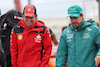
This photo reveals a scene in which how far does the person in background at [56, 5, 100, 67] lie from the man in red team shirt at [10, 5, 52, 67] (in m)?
0.55

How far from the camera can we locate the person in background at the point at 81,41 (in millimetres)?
3264

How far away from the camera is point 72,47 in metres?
3.39

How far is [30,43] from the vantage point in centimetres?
374

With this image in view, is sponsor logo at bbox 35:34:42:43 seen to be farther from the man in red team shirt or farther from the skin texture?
the skin texture

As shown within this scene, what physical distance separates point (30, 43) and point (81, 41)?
3.56ft

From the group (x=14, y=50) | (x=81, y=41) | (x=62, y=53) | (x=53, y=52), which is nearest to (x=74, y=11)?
(x=81, y=41)

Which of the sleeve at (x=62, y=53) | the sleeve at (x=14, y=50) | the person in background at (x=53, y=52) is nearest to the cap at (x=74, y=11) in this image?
the sleeve at (x=62, y=53)

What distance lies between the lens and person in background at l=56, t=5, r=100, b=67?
3.26 m

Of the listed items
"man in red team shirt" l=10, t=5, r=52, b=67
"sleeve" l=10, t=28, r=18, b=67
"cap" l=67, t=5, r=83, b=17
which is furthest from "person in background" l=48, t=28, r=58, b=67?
"cap" l=67, t=5, r=83, b=17

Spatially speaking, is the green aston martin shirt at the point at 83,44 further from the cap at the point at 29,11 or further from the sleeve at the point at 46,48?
the cap at the point at 29,11

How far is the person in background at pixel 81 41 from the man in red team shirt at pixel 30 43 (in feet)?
1.81

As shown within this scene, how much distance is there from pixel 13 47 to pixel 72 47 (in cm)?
131

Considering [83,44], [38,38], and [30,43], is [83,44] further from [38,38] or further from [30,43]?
[30,43]

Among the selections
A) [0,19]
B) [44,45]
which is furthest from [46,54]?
[0,19]
